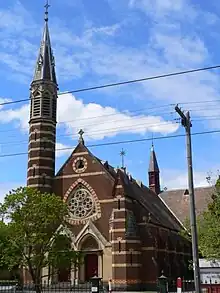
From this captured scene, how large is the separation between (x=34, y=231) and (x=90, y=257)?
13.7 metres

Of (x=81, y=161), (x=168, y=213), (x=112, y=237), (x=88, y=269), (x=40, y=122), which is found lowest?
(x=88, y=269)

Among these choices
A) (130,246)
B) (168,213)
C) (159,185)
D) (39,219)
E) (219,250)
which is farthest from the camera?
(159,185)

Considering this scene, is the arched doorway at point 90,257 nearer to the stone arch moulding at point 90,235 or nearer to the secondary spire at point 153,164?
the stone arch moulding at point 90,235

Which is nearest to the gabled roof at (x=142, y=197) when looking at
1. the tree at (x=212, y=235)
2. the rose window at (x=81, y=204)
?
the rose window at (x=81, y=204)

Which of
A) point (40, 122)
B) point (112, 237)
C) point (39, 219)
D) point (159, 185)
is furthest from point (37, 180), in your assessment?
point (159, 185)

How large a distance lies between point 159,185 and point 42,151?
26977mm

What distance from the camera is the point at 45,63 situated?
5391 cm

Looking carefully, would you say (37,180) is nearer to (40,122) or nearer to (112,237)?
(40,122)

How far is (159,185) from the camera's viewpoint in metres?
72.2

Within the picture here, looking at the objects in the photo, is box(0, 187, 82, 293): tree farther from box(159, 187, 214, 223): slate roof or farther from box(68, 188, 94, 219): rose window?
box(159, 187, 214, 223): slate roof

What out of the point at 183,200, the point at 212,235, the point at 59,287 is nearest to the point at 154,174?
the point at 183,200

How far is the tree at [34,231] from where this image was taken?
3453cm

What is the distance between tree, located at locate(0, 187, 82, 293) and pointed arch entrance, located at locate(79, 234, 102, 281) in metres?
10.7

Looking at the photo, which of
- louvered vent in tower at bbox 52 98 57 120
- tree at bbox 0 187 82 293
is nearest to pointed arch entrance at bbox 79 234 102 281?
tree at bbox 0 187 82 293
